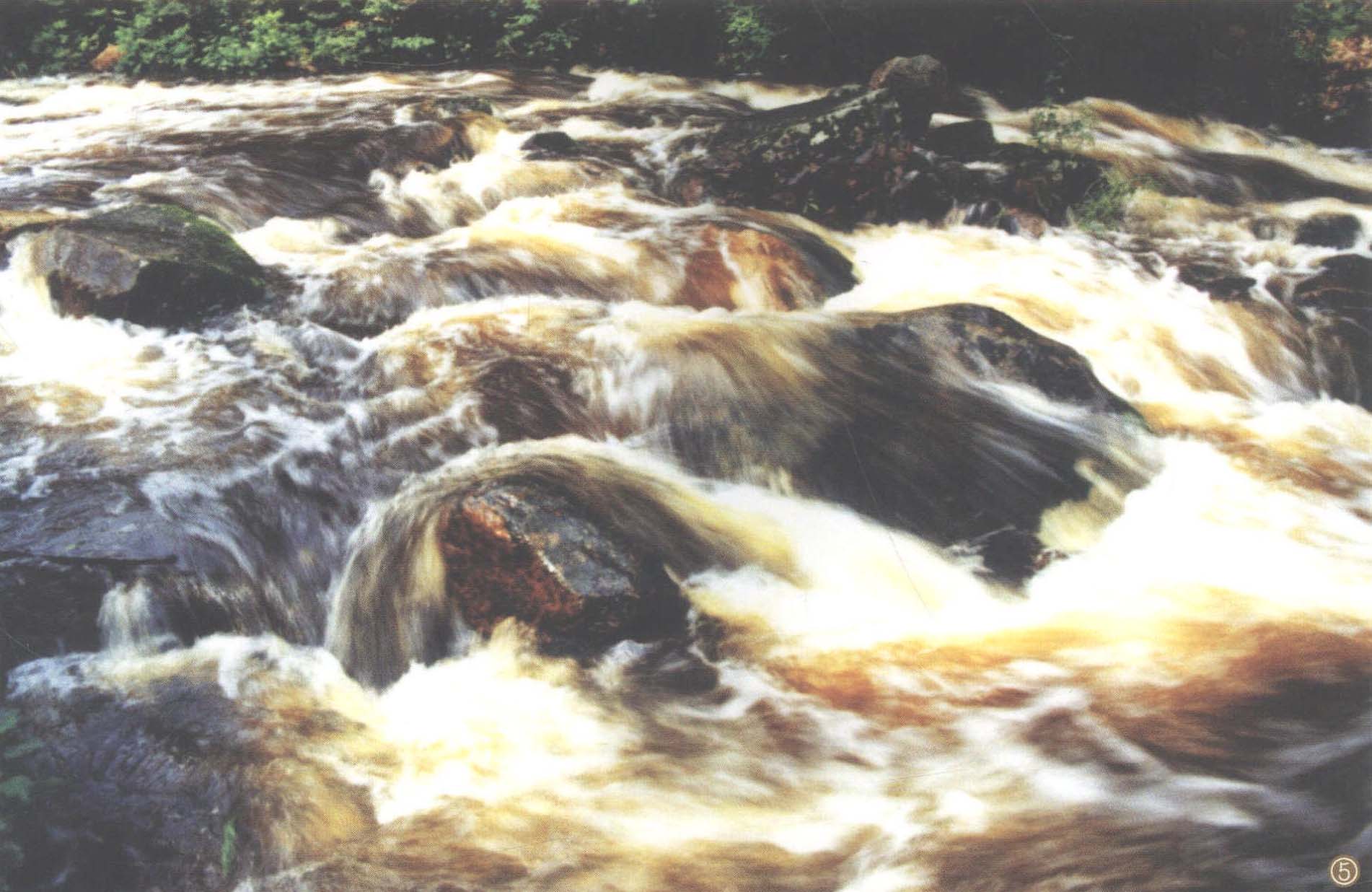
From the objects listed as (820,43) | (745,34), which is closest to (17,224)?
(745,34)

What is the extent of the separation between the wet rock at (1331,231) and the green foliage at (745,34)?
17.4ft

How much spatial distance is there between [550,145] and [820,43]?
370 centimetres

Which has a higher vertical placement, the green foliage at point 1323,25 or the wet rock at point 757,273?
the green foliage at point 1323,25

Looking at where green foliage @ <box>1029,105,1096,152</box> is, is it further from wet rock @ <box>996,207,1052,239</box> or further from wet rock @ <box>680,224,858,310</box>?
wet rock @ <box>680,224,858,310</box>

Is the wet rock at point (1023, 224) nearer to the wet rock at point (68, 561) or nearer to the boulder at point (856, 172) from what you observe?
the boulder at point (856, 172)

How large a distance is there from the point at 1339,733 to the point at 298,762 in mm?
3465

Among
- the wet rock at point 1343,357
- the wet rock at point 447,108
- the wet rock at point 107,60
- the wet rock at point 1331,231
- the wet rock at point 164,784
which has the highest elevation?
the wet rock at point 107,60

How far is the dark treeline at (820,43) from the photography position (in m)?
9.94

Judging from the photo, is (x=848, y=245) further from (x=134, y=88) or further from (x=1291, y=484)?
(x=134, y=88)

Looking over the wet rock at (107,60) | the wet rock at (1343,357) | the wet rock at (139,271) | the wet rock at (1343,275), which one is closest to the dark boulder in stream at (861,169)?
the wet rock at (1343,275)

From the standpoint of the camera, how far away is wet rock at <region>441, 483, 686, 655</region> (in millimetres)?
3830

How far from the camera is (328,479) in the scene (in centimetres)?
462

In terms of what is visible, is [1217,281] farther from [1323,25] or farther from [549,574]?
[549,574]

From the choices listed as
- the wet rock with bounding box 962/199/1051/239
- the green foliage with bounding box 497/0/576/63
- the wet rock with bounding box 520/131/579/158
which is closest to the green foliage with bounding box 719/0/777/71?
the green foliage with bounding box 497/0/576/63
